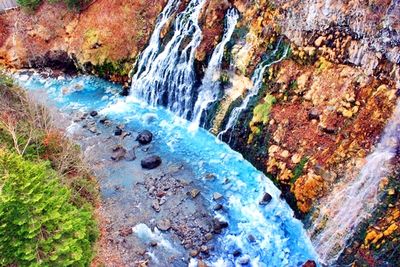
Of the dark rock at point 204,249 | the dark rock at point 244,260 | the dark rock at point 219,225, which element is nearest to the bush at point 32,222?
the dark rock at point 204,249

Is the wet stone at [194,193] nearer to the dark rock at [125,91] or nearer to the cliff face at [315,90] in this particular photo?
the cliff face at [315,90]

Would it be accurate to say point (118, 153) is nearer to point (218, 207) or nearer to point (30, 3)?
point (218, 207)

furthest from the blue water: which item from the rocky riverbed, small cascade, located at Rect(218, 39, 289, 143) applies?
small cascade, located at Rect(218, 39, 289, 143)

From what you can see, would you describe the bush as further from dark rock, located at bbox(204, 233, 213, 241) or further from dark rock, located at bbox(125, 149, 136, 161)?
dark rock, located at bbox(125, 149, 136, 161)

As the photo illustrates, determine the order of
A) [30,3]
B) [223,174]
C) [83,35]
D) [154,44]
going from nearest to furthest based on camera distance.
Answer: [223,174]
[154,44]
[83,35]
[30,3]

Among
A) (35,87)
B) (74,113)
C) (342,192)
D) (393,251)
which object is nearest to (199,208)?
(342,192)

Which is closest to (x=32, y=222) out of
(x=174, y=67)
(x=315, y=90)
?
(x=315, y=90)

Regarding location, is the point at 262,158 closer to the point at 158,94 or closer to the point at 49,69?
the point at 158,94
